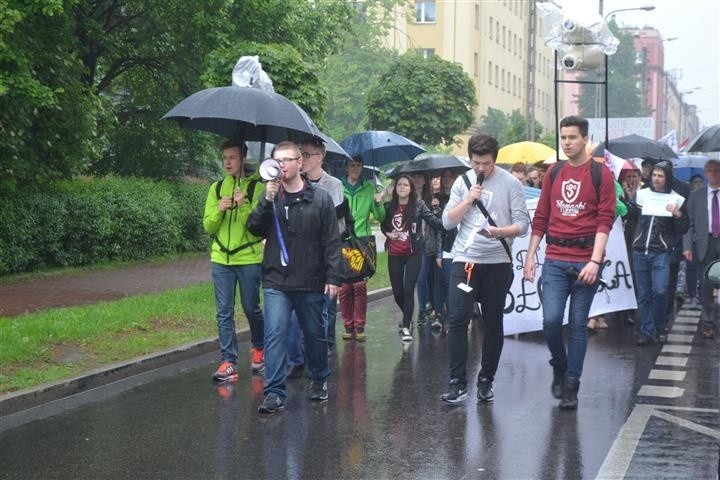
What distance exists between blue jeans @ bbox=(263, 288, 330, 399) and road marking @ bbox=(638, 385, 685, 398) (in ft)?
8.34

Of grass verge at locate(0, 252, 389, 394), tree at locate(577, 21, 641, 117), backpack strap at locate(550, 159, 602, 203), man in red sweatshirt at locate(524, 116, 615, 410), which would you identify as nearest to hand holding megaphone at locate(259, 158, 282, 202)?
man in red sweatshirt at locate(524, 116, 615, 410)

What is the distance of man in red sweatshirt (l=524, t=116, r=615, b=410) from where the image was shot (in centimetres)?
770

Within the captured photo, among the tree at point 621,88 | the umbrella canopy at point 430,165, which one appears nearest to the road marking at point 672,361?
the umbrella canopy at point 430,165

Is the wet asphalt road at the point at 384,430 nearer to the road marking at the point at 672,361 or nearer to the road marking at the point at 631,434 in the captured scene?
the road marking at the point at 631,434

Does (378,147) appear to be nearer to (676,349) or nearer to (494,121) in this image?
(676,349)

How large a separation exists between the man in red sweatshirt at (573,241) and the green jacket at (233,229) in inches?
82.1

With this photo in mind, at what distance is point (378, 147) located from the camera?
12.1 meters

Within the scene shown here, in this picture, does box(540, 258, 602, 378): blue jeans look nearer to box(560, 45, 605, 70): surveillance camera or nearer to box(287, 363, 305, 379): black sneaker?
box(287, 363, 305, 379): black sneaker

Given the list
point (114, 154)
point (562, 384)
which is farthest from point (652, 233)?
point (114, 154)

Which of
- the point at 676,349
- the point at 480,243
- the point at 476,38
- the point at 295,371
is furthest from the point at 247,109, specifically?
the point at 476,38

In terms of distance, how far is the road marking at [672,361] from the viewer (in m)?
10.1

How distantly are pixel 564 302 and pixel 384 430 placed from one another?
161cm

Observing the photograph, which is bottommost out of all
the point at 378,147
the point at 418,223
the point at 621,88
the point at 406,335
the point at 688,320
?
the point at 688,320

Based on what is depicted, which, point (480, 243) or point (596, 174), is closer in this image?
point (596, 174)
